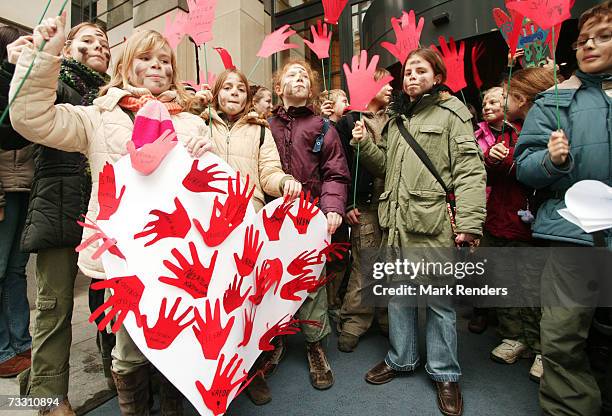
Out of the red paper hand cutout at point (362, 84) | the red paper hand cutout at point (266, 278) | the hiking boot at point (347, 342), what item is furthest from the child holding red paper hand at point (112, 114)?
the hiking boot at point (347, 342)

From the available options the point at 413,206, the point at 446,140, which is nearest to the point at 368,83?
the point at 446,140

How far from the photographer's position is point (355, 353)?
2035mm

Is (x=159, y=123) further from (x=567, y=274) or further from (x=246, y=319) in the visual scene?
(x=567, y=274)

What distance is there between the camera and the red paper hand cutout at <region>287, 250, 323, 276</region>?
1517mm

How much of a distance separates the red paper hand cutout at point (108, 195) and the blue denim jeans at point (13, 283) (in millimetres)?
1283

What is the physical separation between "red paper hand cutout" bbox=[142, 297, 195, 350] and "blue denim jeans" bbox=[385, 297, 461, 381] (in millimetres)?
1123

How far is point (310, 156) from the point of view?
5.97 feet

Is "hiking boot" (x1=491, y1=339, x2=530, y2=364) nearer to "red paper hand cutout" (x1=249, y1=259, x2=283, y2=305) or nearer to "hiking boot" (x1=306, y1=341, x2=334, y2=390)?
"hiking boot" (x1=306, y1=341, x2=334, y2=390)

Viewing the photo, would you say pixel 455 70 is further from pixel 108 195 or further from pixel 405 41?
pixel 108 195

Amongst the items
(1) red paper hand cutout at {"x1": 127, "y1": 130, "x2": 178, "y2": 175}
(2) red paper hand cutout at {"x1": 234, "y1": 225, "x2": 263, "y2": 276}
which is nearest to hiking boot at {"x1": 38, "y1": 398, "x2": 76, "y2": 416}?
(2) red paper hand cutout at {"x1": 234, "y1": 225, "x2": 263, "y2": 276}

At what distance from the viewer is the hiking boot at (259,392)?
1.57 m

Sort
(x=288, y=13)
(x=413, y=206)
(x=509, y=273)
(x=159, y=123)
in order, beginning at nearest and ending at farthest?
(x=159, y=123)
(x=413, y=206)
(x=509, y=273)
(x=288, y=13)

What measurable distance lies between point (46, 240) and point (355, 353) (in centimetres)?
169

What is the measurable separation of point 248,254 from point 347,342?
117 cm
